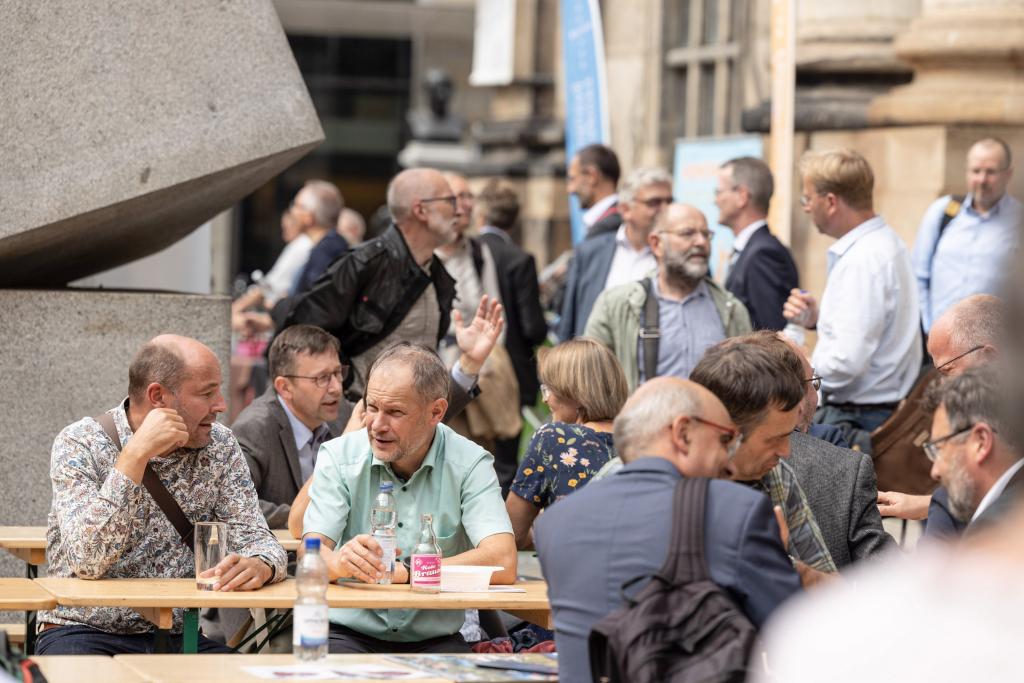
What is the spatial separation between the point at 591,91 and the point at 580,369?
7.79 m

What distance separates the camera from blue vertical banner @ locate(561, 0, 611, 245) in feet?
44.7

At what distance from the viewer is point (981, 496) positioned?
170 inches

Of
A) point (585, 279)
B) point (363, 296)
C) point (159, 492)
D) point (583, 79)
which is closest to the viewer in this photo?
point (159, 492)

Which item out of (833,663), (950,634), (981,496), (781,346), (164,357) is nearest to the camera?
(950,634)

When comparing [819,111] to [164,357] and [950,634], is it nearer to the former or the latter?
[164,357]

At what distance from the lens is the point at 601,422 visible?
20.6ft

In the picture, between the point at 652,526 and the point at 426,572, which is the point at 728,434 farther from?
the point at 426,572

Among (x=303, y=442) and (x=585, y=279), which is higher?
(x=585, y=279)

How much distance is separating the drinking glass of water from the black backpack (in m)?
1.82

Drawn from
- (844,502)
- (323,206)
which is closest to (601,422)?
(844,502)

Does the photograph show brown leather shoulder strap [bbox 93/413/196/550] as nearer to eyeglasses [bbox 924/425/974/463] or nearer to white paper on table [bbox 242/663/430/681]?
white paper on table [bbox 242/663/430/681]

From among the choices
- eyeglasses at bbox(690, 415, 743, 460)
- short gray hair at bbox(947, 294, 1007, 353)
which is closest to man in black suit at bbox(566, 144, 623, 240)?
short gray hair at bbox(947, 294, 1007, 353)

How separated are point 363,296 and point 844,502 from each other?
3385 millimetres

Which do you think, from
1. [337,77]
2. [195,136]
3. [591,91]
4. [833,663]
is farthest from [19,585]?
[337,77]
